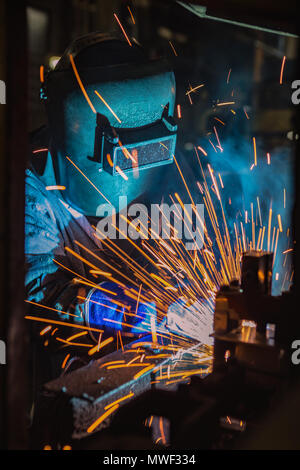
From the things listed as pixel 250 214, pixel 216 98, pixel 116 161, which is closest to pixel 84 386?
pixel 116 161

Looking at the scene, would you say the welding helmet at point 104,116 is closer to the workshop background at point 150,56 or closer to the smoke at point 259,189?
the workshop background at point 150,56

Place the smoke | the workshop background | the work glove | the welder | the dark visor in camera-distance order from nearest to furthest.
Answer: the workshop background < the welder < the dark visor < the work glove < the smoke

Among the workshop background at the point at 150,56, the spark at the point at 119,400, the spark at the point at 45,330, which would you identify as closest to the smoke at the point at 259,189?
the workshop background at the point at 150,56

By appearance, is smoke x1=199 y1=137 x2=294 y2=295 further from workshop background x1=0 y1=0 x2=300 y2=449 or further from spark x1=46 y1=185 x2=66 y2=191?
spark x1=46 y1=185 x2=66 y2=191

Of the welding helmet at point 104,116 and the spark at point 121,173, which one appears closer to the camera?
the welding helmet at point 104,116

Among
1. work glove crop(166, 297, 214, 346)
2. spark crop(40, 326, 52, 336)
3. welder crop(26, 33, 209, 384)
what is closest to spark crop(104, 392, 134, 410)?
welder crop(26, 33, 209, 384)

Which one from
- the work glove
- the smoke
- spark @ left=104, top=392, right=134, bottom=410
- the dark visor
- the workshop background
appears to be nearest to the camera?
the workshop background

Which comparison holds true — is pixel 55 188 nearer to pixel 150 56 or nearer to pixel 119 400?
pixel 150 56

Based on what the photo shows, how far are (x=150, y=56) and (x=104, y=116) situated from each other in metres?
0.73

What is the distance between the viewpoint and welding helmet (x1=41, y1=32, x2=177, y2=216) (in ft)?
9.20

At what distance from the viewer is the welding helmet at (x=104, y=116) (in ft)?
9.20

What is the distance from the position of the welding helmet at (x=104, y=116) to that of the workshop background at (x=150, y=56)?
0.92 feet

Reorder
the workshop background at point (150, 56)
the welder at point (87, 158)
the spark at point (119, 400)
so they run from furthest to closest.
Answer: the welder at point (87, 158) → the spark at point (119, 400) → the workshop background at point (150, 56)
